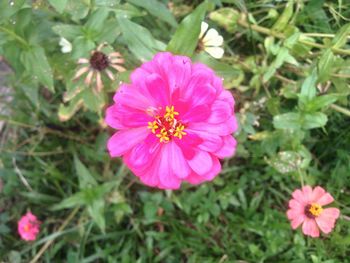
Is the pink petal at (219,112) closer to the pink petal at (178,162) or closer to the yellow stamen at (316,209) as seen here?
the pink petal at (178,162)

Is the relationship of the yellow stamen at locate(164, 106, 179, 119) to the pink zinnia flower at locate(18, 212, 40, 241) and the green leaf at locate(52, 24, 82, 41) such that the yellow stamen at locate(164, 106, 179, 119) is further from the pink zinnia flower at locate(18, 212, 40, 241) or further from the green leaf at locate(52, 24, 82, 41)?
the pink zinnia flower at locate(18, 212, 40, 241)

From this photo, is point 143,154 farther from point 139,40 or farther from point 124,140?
point 139,40

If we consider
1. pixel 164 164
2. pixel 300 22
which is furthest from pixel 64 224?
pixel 300 22

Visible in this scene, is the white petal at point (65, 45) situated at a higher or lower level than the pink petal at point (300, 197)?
higher

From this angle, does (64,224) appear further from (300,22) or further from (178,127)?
(300,22)

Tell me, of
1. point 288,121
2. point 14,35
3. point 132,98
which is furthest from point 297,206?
point 14,35

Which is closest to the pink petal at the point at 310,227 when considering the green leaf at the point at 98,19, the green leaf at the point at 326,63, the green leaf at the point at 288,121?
the green leaf at the point at 288,121

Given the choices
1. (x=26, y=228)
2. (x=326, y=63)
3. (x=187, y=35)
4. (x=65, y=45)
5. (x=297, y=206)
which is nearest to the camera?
(x=187, y=35)

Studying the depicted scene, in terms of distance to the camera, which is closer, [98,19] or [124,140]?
[124,140]
